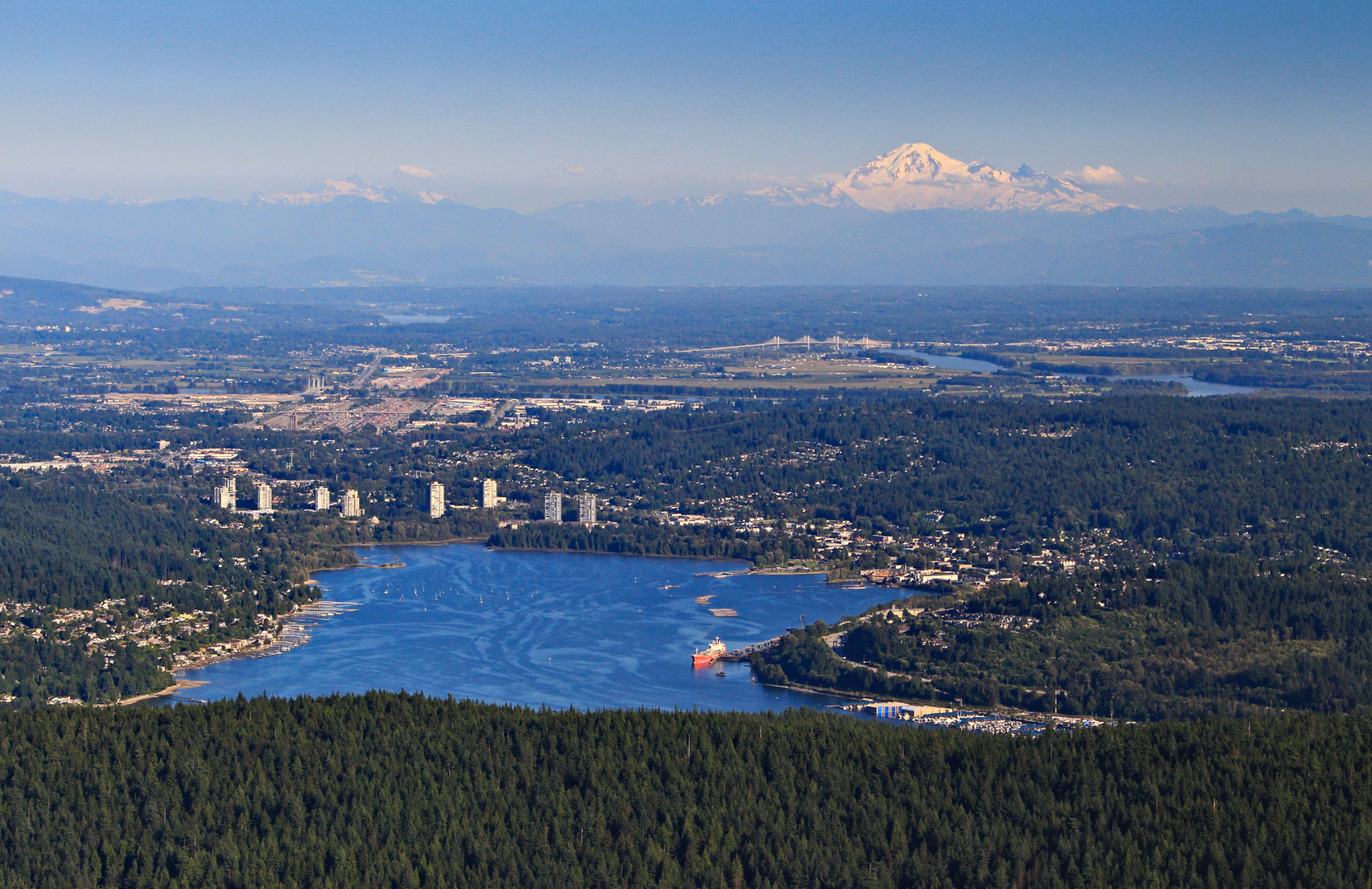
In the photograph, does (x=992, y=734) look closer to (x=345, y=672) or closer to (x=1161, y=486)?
(x=345, y=672)

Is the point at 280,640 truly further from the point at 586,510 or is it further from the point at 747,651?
the point at 586,510

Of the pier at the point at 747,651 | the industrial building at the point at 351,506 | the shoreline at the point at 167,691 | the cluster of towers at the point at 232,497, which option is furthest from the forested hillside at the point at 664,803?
the cluster of towers at the point at 232,497

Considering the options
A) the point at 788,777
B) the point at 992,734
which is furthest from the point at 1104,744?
the point at 788,777

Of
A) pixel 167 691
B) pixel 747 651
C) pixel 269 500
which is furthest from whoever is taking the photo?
pixel 269 500

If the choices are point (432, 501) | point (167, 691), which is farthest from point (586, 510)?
point (167, 691)

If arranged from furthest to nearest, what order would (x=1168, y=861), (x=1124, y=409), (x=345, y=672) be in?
(x=1124, y=409)
(x=345, y=672)
(x=1168, y=861)

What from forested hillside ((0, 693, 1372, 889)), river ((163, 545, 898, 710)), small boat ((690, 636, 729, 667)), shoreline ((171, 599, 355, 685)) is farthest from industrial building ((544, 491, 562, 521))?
forested hillside ((0, 693, 1372, 889))
